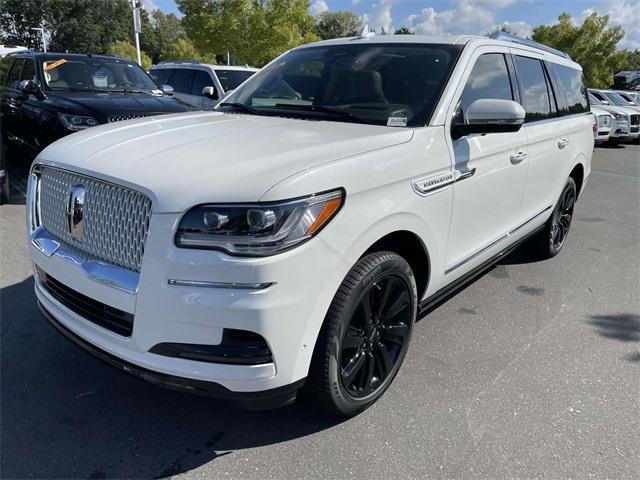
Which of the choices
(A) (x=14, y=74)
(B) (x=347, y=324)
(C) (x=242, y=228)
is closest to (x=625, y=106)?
(A) (x=14, y=74)

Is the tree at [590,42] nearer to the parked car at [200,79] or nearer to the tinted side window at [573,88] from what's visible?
the parked car at [200,79]

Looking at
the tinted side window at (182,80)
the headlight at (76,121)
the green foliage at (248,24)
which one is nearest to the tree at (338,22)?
the green foliage at (248,24)

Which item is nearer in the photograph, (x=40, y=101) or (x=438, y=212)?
(x=438, y=212)

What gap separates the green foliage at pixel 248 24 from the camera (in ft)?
82.7

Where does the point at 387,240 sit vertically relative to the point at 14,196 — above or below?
above

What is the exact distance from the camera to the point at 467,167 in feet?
10.2

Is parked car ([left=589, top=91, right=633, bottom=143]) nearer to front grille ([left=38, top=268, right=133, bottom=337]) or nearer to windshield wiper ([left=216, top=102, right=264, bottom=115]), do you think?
windshield wiper ([left=216, top=102, right=264, bottom=115])

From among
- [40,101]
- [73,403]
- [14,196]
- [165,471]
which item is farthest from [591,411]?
[40,101]

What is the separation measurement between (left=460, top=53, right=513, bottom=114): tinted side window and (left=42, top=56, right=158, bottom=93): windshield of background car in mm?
6146

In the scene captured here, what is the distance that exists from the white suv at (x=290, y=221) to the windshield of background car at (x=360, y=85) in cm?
1

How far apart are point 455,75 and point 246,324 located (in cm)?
206

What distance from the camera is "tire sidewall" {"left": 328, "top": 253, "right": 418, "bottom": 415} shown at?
2350 mm

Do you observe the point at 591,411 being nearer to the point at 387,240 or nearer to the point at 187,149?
the point at 387,240

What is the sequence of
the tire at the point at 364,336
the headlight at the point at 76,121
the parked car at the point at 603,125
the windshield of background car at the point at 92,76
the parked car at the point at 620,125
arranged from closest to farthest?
the tire at the point at 364,336 → the headlight at the point at 76,121 → the windshield of background car at the point at 92,76 → the parked car at the point at 603,125 → the parked car at the point at 620,125
